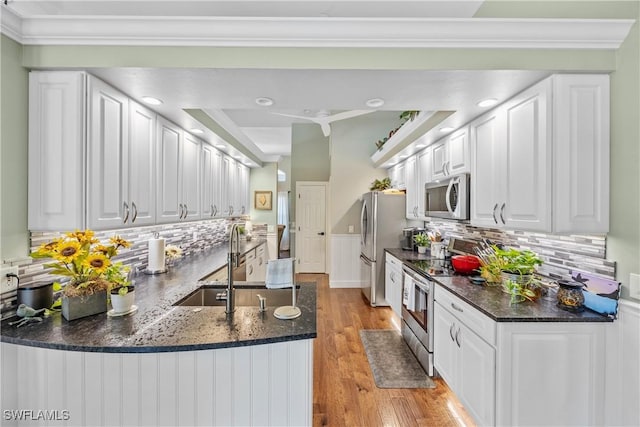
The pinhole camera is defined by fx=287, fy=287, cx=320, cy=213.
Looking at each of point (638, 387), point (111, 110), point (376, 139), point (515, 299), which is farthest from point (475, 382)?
point (376, 139)

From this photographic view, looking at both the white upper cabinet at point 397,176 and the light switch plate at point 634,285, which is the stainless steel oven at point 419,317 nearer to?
the light switch plate at point 634,285

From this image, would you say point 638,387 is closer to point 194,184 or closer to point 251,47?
point 251,47

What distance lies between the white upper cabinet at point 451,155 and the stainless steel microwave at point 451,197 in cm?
7

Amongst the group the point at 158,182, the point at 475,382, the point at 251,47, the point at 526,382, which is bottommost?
the point at 475,382

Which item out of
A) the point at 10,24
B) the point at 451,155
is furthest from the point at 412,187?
the point at 10,24

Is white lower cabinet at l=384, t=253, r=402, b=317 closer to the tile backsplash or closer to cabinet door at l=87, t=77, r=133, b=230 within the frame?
the tile backsplash

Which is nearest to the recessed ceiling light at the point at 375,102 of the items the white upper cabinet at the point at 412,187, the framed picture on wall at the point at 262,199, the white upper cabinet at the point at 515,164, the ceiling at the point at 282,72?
the ceiling at the point at 282,72

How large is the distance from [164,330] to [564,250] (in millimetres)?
2460

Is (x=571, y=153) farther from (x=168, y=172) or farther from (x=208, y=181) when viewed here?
(x=208, y=181)

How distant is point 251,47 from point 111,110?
0.95 m

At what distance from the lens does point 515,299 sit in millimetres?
1787

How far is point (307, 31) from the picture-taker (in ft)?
4.93

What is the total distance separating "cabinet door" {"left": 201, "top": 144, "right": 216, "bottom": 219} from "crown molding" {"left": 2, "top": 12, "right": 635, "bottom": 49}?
5.63 ft

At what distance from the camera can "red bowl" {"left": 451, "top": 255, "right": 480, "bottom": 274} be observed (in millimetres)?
2477
